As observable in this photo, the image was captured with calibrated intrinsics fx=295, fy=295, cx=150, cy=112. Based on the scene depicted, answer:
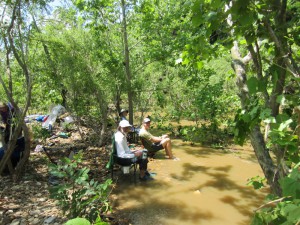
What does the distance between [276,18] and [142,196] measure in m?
4.36

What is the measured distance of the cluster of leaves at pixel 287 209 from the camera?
1.14 m

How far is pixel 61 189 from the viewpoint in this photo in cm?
390

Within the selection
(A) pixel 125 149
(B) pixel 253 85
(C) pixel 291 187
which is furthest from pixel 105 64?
(C) pixel 291 187

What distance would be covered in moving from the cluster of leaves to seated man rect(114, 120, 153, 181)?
4.37 metres

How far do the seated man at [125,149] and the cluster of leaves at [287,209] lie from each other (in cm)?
437

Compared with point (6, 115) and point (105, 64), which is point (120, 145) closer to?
point (6, 115)

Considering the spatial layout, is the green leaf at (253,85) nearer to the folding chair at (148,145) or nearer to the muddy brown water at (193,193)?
the muddy brown water at (193,193)

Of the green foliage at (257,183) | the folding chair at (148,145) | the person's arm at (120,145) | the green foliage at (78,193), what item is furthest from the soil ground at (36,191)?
the green foliage at (257,183)

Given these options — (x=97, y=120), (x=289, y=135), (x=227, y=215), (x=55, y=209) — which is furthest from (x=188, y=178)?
(x=289, y=135)

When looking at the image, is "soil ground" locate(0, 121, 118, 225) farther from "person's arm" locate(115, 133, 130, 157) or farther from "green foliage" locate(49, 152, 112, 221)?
"person's arm" locate(115, 133, 130, 157)

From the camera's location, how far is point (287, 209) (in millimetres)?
1185

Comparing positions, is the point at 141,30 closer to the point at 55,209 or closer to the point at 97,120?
the point at 97,120

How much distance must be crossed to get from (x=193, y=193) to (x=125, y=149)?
5.20ft

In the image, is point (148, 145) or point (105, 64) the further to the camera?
point (105, 64)
